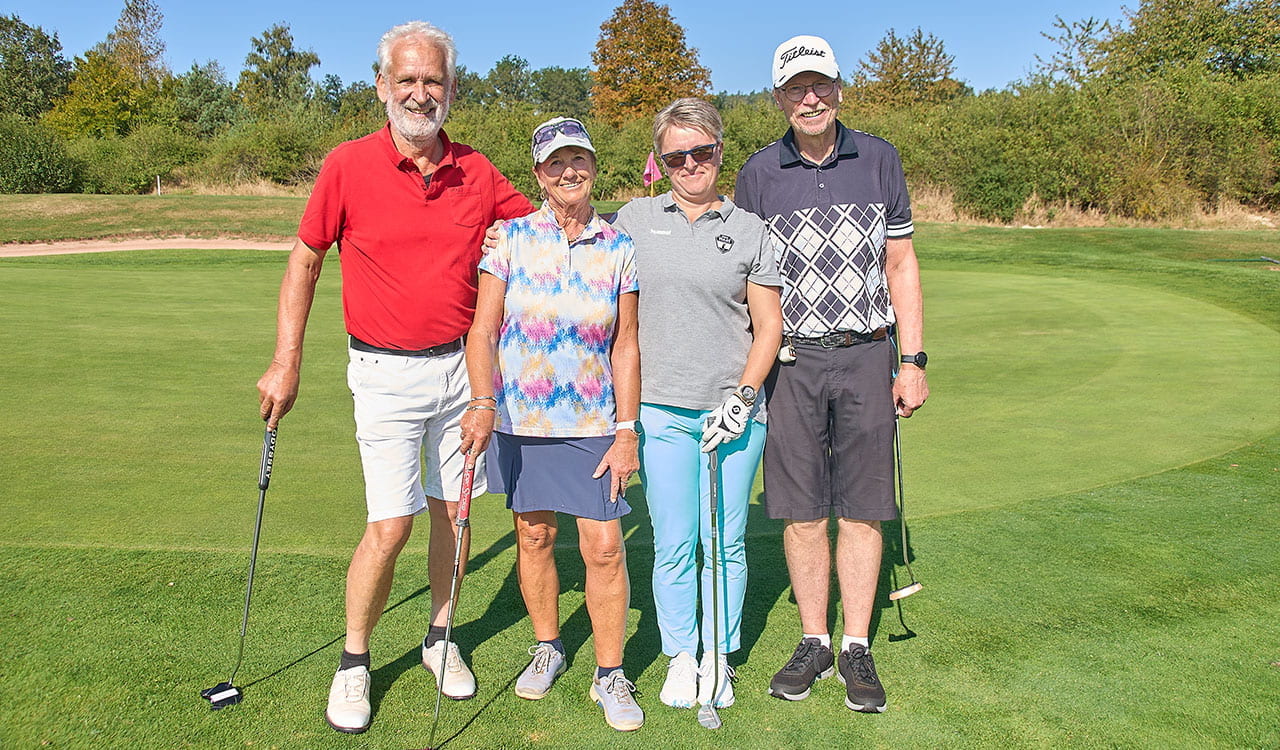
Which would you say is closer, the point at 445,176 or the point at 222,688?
the point at 222,688

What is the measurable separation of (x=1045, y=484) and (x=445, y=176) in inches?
127

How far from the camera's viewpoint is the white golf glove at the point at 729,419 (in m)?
2.91

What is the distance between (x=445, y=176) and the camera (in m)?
3.09

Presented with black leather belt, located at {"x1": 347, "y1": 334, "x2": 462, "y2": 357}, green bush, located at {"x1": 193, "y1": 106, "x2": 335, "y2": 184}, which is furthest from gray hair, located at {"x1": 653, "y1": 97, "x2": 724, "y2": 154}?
green bush, located at {"x1": 193, "y1": 106, "x2": 335, "y2": 184}

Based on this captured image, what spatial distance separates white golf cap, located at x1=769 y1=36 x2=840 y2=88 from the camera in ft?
10.0

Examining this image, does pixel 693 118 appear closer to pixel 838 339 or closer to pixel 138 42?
pixel 838 339

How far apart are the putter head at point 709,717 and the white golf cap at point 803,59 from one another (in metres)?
1.85

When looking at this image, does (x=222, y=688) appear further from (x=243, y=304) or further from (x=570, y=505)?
(x=243, y=304)

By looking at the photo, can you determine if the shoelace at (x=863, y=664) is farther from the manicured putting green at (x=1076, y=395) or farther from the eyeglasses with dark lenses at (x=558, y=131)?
→ the eyeglasses with dark lenses at (x=558, y=131)

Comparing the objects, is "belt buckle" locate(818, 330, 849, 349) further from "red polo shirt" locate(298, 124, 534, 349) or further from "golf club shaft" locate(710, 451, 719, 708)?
"red polo shirt" locate(298, 124, 534, 349)

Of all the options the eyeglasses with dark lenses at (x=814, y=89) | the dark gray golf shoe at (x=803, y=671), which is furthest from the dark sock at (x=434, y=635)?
the eyeglasses with dark lenses at (x=814, y=89)

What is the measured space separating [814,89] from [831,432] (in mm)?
1063

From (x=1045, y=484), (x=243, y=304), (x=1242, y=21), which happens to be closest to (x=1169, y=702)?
(x=1045, y=484)

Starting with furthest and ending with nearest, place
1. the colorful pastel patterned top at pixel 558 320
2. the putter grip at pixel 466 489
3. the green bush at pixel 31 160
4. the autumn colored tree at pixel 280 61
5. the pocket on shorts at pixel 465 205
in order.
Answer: the autumn colored tree at pixel 280 61
the green bush at pixel 31 160
the pocket on shorts at pixel 465 205
the putter grip at pixel 466 489
the colorful pastel patterned top at pixel 558 320
